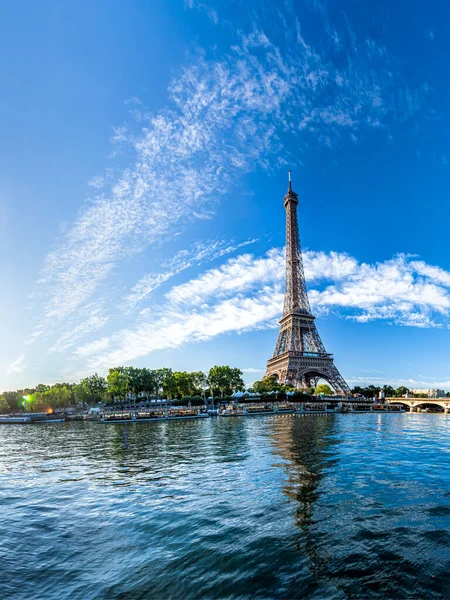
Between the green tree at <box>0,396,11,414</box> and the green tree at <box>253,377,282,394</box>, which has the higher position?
the green tree at <box>253,377,282,394</box>

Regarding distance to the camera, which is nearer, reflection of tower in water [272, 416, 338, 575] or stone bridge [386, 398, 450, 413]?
reflection of tower in water [272, 416, 338, 575]

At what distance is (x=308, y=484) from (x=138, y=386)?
4707 inches

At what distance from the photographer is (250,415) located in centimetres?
8825

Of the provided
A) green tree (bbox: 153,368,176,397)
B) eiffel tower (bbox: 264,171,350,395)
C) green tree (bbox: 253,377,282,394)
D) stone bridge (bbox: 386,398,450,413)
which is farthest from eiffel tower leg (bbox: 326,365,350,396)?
green tree (bbox: 153,368,176,397)

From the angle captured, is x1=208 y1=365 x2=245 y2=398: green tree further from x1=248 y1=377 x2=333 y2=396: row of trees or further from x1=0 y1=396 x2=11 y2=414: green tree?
x1=0 y1=396 x2=11 y2=414: green tree

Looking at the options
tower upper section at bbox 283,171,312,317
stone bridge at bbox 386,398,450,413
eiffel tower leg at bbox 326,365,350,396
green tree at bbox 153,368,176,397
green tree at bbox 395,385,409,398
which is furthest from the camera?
green tree at bbox 395,385,409,398

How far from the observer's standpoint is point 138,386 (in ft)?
426

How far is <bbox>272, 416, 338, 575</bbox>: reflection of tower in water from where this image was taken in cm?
1143

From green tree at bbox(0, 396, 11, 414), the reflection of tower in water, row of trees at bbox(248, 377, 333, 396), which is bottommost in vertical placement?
green tree at bbox(0, 396, 11, 414)

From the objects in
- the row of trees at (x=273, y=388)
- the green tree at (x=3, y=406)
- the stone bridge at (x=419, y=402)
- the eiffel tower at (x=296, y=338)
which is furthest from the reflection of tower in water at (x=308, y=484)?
the green tree at (x=3, y=406)

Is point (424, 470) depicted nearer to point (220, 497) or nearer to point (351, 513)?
point (351, 513)

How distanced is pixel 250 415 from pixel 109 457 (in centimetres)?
6178

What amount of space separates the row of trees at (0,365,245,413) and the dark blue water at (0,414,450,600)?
98.5 meters

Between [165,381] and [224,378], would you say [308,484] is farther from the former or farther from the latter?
[165,381]
